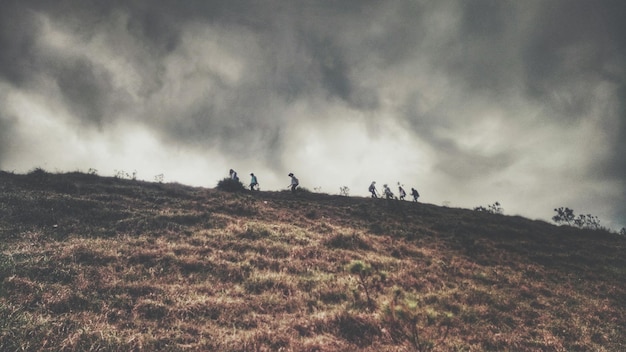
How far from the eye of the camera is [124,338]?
878cm

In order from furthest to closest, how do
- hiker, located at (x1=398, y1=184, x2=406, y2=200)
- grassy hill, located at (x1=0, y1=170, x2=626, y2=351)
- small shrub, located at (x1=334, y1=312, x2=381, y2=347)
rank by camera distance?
hiker, located at (x1=398, y1=184, x2=406, y2=200) < small shrub, located at (x1=334, y1=312, x2=381, y2=347) < grassy hill, located at (x1=0, y1=170, x2=626, y2=351)

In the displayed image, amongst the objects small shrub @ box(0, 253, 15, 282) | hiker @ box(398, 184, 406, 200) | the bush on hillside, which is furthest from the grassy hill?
hiker @ box(398, 184, 406, 200)

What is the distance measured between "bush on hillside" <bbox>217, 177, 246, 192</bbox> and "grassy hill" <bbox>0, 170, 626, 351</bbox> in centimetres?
559

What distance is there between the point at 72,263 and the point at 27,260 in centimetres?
153

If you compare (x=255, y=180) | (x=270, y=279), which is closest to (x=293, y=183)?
(x=255, y=180)

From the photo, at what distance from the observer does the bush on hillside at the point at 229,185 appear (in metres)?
32.7

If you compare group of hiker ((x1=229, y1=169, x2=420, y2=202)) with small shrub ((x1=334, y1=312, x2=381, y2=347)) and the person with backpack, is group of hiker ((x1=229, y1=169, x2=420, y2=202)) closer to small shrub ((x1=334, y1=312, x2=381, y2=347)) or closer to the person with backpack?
the person with backpack

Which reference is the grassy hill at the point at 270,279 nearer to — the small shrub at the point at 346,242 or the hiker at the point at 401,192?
the small shrub at the point at 346,242

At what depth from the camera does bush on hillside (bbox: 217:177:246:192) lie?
32719mm

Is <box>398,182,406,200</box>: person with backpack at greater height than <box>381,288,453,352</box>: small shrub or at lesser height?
greater

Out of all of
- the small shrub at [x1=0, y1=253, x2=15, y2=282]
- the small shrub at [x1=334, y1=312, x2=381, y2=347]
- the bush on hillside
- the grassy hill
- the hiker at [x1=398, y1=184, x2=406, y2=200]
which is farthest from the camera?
the hiker at [x1=398, y1=184, x2=406, y2=200]

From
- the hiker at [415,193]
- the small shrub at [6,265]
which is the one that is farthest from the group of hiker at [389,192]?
the small shrub at [6,265]

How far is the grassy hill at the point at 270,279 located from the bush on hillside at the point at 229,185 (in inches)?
220

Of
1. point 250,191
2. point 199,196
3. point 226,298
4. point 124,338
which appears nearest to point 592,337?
point 226,298
